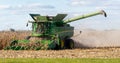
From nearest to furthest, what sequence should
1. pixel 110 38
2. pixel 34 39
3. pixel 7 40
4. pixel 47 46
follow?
pixel 47 46, pixel 34 39, pixel 7 40, pixel 110 38

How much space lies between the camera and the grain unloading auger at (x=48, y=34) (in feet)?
127

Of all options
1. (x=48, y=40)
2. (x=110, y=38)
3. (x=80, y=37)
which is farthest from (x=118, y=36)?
(x=48, y=40)

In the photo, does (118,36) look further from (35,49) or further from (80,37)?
(35,49)

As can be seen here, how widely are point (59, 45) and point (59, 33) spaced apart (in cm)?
115

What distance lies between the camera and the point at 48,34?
132ft

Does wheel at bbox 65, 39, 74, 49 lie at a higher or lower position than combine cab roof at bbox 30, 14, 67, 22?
lower

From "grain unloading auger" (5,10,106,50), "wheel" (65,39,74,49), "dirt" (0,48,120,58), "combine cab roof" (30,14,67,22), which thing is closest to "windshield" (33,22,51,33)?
"grain unloading auger" (5,10,106,50)

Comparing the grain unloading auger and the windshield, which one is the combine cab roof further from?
the windshield

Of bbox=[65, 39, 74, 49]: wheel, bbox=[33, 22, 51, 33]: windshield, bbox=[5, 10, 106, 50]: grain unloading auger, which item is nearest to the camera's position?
bbox=[5, 10, 106, 50]: grain unloading auger

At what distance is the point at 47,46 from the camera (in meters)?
37.5

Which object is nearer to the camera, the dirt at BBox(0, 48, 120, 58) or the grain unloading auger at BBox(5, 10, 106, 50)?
the dirt at BBox(0, 48, 120, 58)

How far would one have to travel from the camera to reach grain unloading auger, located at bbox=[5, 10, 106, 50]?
38.7 metres

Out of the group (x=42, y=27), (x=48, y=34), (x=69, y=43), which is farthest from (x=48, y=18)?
(x=69, y=43)

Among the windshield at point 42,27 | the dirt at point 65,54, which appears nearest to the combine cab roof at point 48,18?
the windshield at point 42,27
